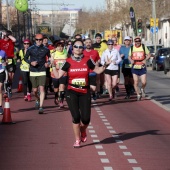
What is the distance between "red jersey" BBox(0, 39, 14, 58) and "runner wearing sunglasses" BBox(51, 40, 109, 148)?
10382 millimetres

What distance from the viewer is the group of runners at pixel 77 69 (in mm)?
11523

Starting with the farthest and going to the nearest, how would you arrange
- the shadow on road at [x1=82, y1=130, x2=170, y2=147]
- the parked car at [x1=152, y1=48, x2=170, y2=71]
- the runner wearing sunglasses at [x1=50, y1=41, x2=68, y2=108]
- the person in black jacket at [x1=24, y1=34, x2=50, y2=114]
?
the parked car at [x1=152, y1=48, x2=170, y2=71], the runner wearing sunglasses at [x1=50, y1=41, x2=68, y2=108], the person in black jacket at [x1=24, y1=34, x2=50, y2=114], the shadow on road at [x1=82, y1=130, x2=170, y2=147]

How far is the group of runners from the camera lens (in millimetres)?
11523

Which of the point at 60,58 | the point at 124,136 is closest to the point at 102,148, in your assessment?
the point at 124,136

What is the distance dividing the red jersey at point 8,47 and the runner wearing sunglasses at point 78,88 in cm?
1038

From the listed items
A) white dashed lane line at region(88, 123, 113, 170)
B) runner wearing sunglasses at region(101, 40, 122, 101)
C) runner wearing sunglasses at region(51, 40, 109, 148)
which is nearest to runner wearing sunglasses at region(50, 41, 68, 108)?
runner wearing sunglasses at region(101, 40, 122, 101)

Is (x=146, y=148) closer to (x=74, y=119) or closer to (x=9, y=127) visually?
(x=74, y=119)

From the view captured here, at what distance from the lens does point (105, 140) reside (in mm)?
12594

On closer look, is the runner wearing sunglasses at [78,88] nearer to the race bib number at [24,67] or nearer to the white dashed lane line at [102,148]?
the white dashed lane line at [102,148]

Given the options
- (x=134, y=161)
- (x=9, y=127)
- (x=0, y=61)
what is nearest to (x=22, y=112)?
(x=0, y=61)

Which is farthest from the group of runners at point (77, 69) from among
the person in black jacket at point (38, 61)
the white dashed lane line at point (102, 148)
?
the white dashed lane line at point (102, 148)

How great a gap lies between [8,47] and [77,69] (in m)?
10.8

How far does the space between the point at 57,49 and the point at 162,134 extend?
5680 millimetres

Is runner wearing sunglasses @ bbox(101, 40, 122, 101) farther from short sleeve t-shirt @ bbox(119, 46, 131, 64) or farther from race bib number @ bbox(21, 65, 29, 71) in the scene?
race bib number @ bbox(21, 65, 29, 71)
